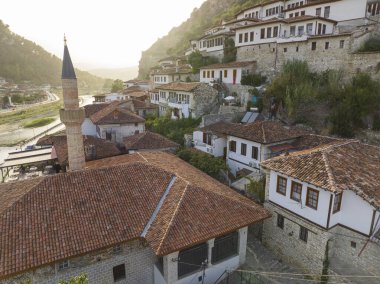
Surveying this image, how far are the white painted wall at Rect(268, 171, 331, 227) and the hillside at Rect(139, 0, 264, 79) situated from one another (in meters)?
56.7

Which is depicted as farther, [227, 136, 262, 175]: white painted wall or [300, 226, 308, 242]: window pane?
[227, 136, 262, 175]: white painted wall

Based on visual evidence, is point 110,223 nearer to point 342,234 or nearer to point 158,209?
point 158,209

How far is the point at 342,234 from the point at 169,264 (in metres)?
8.18

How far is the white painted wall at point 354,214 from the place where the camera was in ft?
37.2

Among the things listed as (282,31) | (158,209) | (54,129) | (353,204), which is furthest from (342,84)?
(54,129)

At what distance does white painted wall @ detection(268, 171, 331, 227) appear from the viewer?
1175cm

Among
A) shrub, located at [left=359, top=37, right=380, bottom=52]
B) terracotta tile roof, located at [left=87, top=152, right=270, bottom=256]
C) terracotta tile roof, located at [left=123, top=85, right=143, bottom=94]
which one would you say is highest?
shrub, located at [left=359, top=37, right=380, bottom=52]

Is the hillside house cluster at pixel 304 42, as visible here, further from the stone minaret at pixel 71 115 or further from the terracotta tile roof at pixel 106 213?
the terracotta tile roof at pixel 106 213

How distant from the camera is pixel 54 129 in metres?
56.9

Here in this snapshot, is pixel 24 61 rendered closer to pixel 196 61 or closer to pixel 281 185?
pixel 196 61

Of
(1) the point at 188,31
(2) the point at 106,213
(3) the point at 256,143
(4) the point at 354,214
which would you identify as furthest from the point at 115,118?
(1) the point at 188,31

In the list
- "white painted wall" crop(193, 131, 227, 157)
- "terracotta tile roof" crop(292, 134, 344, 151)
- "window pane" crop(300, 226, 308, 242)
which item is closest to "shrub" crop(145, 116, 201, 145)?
"white painted wall" crop(193, 131, 227, 157)

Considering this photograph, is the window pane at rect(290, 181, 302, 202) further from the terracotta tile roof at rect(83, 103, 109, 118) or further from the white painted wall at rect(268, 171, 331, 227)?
the terracotta tile roof at rect(83, 103, 109, 118)

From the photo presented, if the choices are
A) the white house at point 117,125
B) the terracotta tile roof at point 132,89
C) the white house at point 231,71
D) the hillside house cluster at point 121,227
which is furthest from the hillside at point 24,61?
the hillside house cluster at point 121,227
